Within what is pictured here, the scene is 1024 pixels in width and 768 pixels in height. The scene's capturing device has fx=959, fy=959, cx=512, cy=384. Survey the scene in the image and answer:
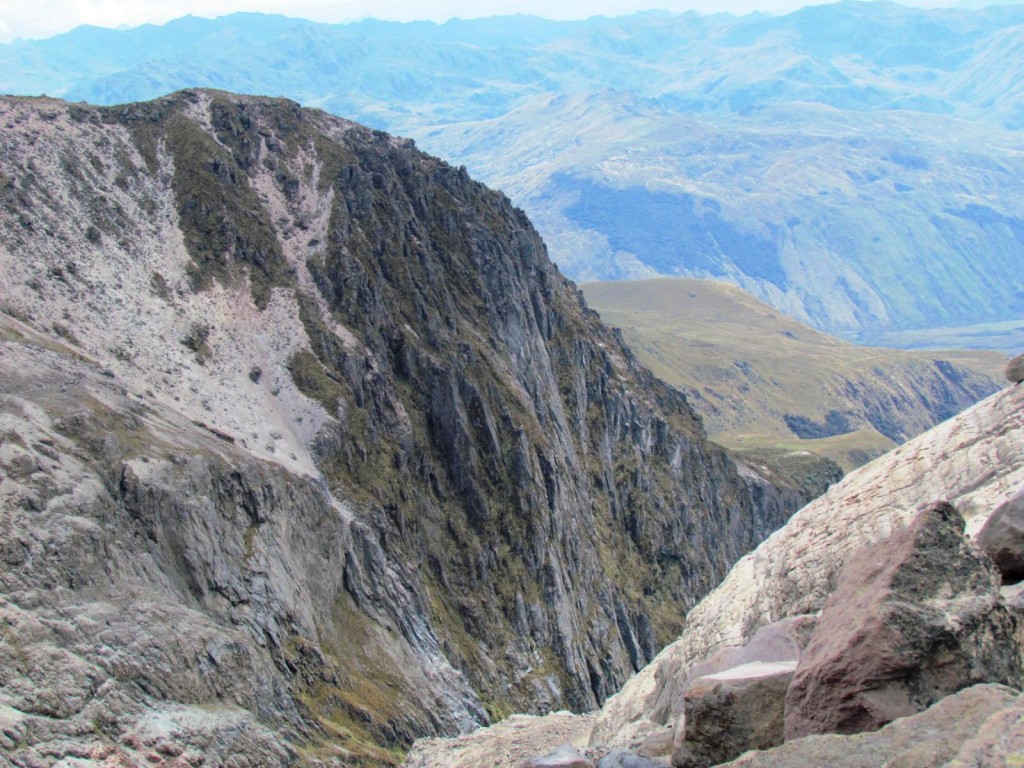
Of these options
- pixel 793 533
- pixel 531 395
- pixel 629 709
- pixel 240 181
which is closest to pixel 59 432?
pixel 629 709

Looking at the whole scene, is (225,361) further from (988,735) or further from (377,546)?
(988,735)

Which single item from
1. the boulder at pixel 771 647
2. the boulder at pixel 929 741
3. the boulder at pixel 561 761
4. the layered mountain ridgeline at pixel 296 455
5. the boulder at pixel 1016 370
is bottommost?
the boulder at pixel 929 741

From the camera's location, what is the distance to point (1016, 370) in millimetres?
33688

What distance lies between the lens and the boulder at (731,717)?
23.0 m

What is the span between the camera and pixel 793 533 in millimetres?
37531

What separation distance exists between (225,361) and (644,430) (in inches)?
3393

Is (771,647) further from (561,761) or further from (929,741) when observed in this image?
(929,741)

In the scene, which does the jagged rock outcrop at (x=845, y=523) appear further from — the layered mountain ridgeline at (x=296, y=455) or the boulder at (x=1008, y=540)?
the layered mountain ridgeline at (x=296, y=455)

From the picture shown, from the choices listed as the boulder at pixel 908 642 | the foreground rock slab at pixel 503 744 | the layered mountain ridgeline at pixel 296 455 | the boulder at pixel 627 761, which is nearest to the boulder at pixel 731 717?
the boulder at pixel 627 761

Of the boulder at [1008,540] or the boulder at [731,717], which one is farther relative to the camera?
the boulder at [1008,540]

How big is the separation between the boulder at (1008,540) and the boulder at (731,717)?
262 inches

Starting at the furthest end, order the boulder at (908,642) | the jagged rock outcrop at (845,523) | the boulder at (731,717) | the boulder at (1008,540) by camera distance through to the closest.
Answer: the jagged rock outcrop at (845,523) < the boulder at (1008,540) < the boulder at (731,717) < the boulder at (908,642)

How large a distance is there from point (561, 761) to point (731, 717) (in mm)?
5232

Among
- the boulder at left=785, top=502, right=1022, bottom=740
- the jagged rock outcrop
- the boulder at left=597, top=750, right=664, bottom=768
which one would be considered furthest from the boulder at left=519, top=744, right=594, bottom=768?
the boulder at left=785, top=502, right=1022, bottom=740
